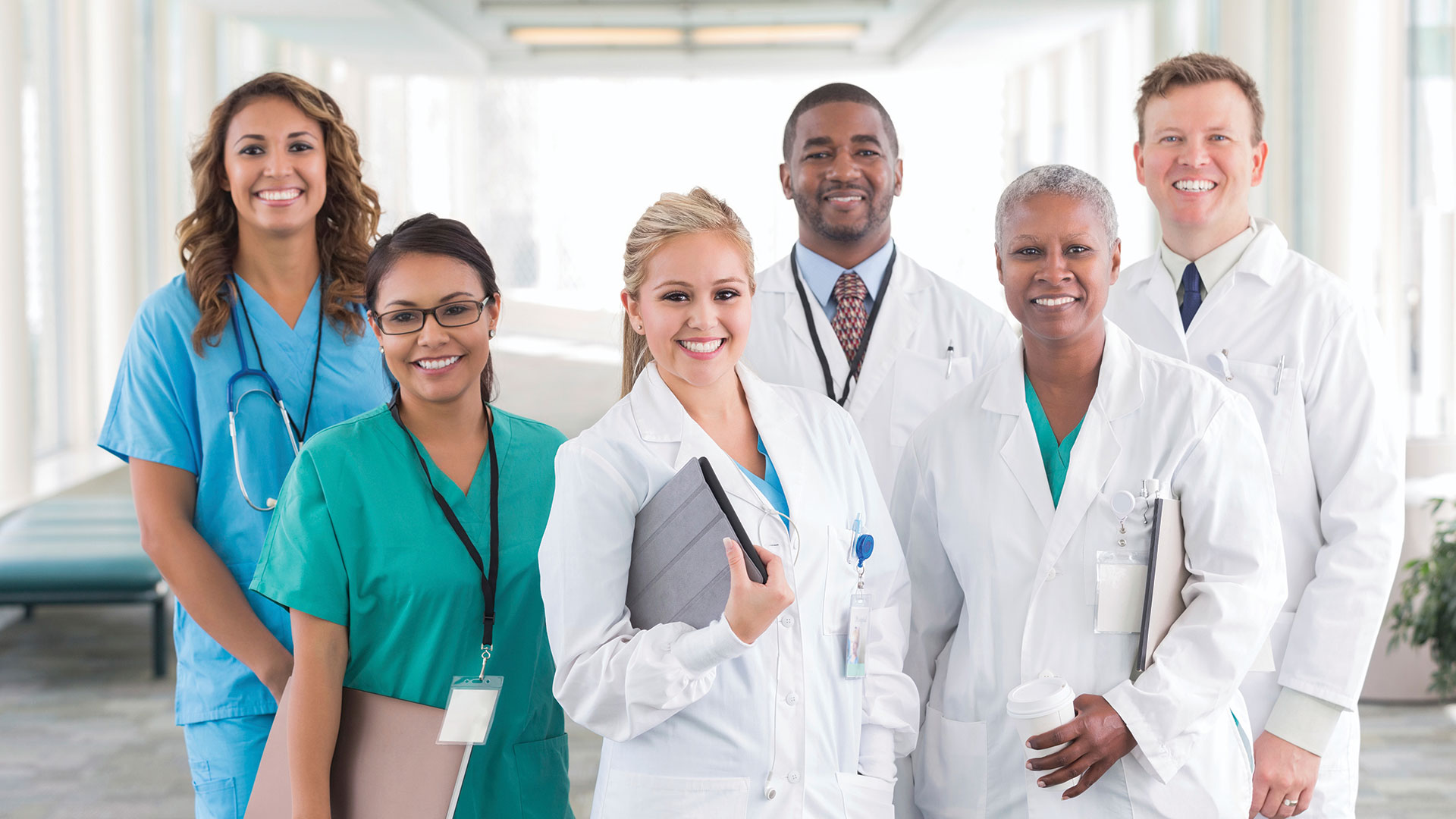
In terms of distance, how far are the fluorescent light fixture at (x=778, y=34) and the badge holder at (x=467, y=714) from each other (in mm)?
11244

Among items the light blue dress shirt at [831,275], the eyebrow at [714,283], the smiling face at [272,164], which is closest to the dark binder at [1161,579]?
the eyebrow at [714,283]

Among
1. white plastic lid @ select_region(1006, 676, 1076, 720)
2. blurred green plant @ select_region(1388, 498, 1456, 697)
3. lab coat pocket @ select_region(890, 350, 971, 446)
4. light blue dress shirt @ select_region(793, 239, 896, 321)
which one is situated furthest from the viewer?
blurred green plant @ select_region(1388, 498, 1456, 697)

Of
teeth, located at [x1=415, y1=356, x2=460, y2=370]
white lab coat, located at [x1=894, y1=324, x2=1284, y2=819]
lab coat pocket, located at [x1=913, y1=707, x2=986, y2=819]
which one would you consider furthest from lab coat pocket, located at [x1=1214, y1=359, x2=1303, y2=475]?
teeth, located at [x1=415, y1=356, x2=460, y2=370]

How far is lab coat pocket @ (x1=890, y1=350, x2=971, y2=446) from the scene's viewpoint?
2225 mm

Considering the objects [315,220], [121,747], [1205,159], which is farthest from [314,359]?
[121,747]

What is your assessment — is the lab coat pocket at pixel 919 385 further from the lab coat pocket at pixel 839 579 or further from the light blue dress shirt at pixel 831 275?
the lab coat pocket at pixel 839 579

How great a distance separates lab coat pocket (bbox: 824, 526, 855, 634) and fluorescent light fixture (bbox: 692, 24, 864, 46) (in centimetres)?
1116

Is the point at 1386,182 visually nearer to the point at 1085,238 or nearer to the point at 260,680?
the point at 1085,238

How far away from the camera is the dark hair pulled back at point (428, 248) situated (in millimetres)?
1720

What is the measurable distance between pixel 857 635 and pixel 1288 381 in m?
0.91

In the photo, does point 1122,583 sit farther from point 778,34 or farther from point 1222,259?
point 778,34

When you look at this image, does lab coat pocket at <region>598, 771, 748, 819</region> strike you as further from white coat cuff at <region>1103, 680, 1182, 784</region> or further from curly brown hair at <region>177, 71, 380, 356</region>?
curly brown hair at <region>177, 71, 380, 356</region>

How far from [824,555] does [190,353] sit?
1.14 meters

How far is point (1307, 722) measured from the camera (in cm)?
177
